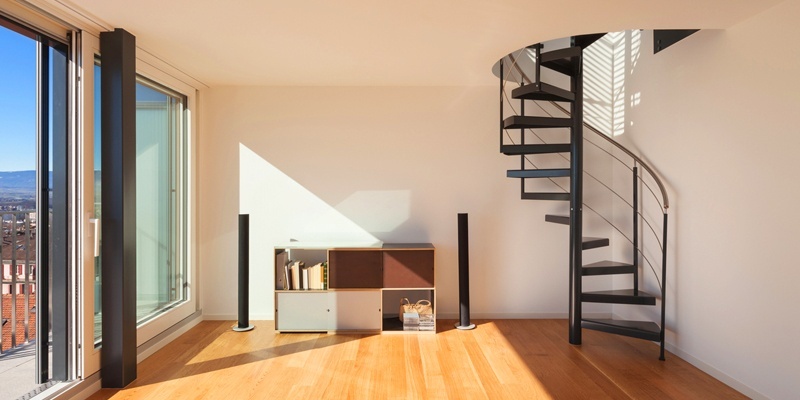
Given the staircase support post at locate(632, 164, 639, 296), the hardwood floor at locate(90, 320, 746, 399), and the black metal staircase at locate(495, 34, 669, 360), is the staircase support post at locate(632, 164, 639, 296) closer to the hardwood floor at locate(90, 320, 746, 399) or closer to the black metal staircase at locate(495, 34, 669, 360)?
the black metal staircase at locate(495, 34, 669, 360)

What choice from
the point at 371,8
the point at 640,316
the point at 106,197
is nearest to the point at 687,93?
the point at 640,316

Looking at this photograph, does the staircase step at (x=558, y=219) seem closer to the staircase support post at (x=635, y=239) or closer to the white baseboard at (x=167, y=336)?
the staircase support post at (x=635, y=239)

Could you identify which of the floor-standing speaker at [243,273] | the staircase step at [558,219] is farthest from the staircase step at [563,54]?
the floor-standing speaker at [243,273]

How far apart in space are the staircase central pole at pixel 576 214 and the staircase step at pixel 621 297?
11 centimetres

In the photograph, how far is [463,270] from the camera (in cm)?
497

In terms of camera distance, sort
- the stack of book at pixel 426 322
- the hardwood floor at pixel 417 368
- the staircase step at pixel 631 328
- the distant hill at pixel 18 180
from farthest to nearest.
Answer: the stack of book at pixel 426 322 < the staircase step at pixel 631 328 < the hardwood floor at pixel 417 368 < the distant hill at pixel 18 180

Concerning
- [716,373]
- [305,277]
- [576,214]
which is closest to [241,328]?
[305,277]

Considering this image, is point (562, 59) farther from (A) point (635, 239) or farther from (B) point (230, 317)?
(B) point (230, 317)

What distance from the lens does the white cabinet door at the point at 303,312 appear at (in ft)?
16.0

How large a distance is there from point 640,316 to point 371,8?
12.3ft

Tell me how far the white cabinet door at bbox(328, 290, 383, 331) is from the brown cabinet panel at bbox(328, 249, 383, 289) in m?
0.08

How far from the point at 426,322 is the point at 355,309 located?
72 centimetres

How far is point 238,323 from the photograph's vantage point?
16.3 feet

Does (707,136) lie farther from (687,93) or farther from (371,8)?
(371,8)
